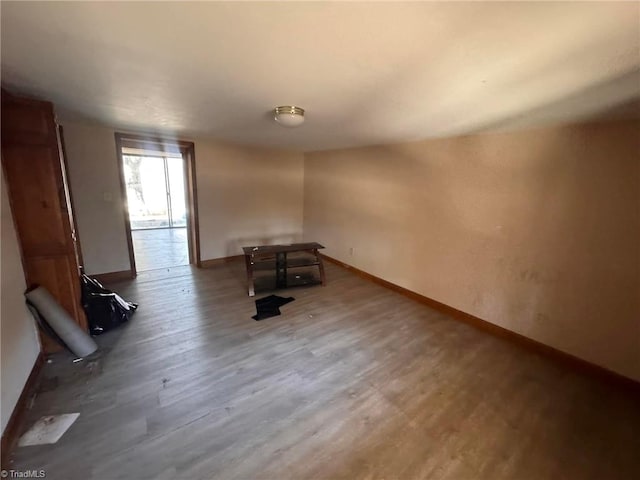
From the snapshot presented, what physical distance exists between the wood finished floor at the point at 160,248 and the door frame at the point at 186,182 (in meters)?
0.37

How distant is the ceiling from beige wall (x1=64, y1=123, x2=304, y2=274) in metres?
1.45

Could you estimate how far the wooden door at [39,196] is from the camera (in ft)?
5.73

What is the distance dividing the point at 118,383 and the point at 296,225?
378cm

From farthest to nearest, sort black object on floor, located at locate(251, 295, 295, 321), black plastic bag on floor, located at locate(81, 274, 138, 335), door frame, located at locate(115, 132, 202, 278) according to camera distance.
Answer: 1. door frame, located at locate(115, 132, 202, 278)
2. black object on floor, located at locate(251, 295, 295, 321)
3. black plastic bag on floor, located at locate(81, 274, 138, 335)

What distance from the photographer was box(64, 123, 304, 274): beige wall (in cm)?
316

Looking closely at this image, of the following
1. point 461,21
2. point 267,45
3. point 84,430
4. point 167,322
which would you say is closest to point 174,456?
point 84,430

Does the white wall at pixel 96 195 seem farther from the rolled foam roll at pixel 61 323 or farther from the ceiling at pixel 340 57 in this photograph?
the rolled foam roll at pixel 61 323

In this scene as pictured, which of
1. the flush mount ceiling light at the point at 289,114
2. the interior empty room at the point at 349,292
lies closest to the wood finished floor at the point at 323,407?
the interior empty room at the point at 349,292

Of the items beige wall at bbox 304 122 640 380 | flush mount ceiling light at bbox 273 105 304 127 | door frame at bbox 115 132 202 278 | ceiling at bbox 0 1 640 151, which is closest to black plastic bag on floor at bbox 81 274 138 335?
door frame at bbox 115 132 202 278

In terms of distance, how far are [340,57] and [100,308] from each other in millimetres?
2734

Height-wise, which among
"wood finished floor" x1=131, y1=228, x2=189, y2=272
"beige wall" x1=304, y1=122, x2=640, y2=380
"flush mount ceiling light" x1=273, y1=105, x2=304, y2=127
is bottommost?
"wood finished floor" x1=131, y1=228, x2=189, y2=272

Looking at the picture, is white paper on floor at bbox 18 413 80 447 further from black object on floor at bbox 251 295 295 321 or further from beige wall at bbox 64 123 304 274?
beige wall at bbox 64 123 304 274

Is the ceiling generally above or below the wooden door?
above

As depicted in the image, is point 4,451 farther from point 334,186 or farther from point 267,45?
point 334,186
